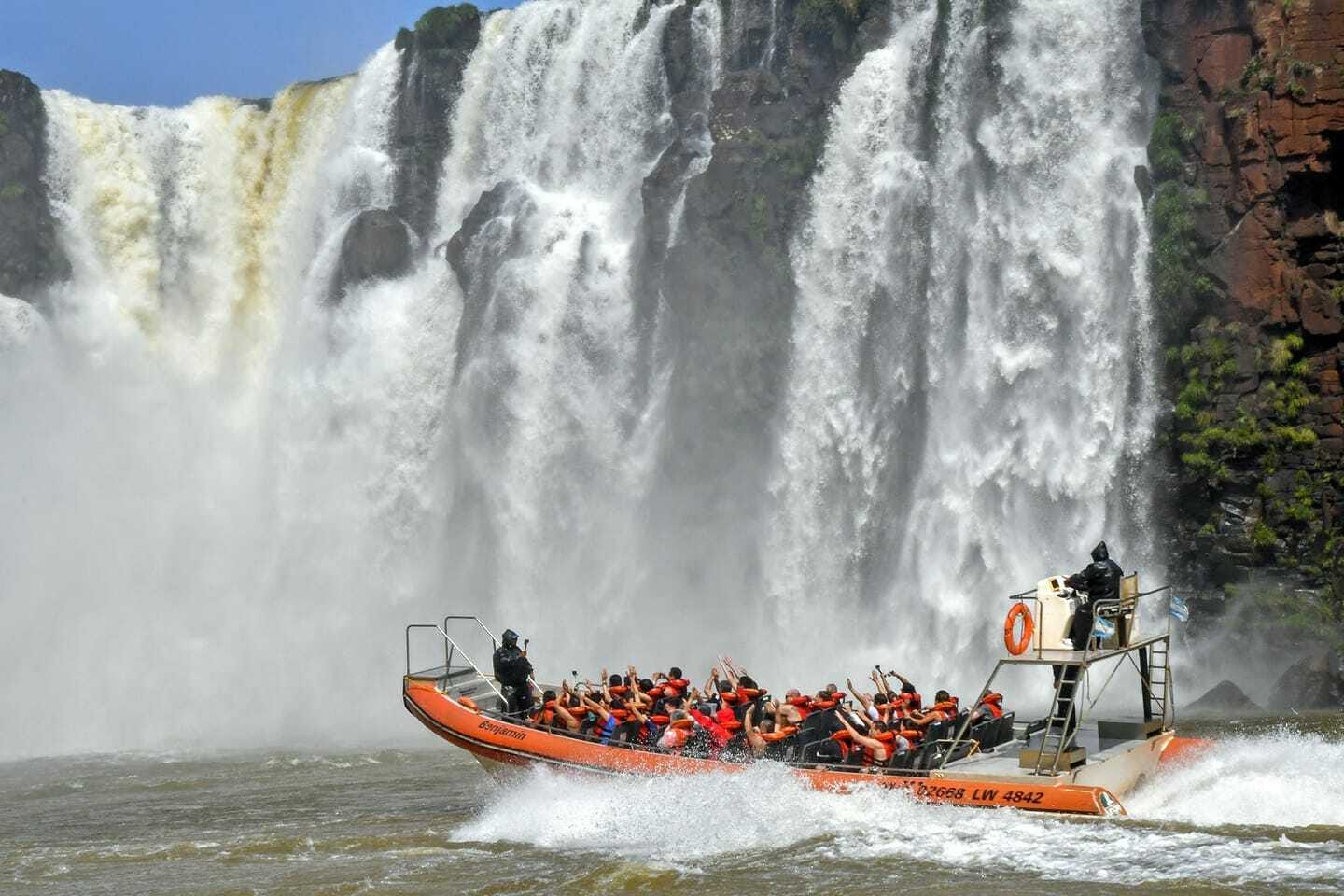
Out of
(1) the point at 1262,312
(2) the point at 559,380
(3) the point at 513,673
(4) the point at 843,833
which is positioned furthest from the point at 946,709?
(2) the point at 559,380

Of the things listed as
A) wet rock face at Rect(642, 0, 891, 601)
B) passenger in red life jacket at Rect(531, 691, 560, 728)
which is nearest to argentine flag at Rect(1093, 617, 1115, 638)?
passenger in red life jacket at Rect(531, 691, 560, 728)

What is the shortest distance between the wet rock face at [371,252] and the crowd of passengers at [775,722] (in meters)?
21.2

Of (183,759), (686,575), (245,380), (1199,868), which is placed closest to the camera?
(1199,868)

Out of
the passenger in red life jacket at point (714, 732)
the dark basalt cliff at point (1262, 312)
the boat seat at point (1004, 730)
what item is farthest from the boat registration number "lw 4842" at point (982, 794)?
the dark basalt cliff at point (1262, 312)

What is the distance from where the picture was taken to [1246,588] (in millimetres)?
26875

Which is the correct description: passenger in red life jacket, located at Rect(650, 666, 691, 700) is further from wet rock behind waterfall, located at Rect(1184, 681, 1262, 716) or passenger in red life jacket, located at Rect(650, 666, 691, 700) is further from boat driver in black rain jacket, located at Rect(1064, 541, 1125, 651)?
wet rock behind waterfall, located at Rect(1184, 681, 1262, 716)

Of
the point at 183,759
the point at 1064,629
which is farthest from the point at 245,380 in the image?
the point at 1064,629

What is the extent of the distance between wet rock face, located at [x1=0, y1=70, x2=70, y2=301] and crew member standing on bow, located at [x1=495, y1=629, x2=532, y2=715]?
25.9 m

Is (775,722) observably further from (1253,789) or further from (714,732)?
(1253,789)

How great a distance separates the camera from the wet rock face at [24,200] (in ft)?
134

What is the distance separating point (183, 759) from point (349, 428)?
11521 millimetres

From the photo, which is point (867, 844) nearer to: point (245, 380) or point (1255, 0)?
point (1255, 0)

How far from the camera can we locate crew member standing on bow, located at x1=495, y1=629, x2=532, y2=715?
19298mm

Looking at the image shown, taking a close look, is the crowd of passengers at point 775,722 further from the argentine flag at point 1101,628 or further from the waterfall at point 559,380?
the waterfall at point 559,380
